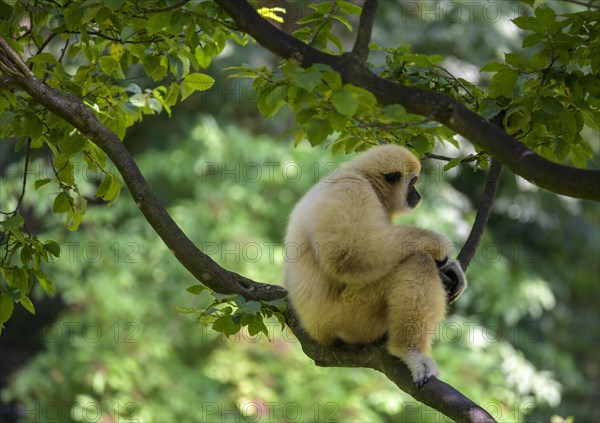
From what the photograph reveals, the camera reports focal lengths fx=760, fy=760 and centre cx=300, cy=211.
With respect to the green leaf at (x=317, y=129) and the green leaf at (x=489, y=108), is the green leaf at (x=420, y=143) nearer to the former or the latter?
the green leaf at (x=489, y=108)

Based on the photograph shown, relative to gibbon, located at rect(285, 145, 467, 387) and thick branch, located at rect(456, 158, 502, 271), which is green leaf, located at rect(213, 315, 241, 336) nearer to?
gibbon, located at rect(285, 145, 467, 387)

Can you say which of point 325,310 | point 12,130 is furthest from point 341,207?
point 12,130

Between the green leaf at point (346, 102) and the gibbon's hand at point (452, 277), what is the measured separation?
1.58 meters

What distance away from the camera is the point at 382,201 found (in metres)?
4.29

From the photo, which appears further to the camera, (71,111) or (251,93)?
(251,93)

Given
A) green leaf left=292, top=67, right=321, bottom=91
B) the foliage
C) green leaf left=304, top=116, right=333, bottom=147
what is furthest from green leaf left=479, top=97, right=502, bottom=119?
the foliage

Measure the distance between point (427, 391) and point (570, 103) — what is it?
1.47 meters

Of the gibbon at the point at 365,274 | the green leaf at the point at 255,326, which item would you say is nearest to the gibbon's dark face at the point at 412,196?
the gibbon at the point at 365,274

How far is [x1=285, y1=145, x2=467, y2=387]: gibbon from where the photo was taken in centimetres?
368

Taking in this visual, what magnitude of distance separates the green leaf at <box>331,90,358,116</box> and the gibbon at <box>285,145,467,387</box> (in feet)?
4.02

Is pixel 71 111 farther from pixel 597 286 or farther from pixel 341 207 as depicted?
pixel 597 286

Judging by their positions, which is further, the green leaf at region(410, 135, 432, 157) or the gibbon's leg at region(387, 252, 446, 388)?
the green leaf at region(410, 135, 432, 157)

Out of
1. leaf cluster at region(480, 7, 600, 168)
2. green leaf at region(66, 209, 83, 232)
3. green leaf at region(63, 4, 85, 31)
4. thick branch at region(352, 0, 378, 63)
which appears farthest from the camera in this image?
green leaf at region(66, 209, 83, 232)

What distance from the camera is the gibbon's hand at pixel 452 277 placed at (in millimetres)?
3861
